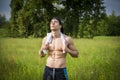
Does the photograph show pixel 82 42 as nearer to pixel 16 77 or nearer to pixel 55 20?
pixel 16 77

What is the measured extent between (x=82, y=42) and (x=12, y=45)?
1017 mm

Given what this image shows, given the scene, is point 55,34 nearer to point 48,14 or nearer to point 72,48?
point 72,48

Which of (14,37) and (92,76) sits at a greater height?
(14,37)

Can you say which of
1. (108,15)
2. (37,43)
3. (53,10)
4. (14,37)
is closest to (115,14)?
(108,15)

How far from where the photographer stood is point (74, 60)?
4309 mm

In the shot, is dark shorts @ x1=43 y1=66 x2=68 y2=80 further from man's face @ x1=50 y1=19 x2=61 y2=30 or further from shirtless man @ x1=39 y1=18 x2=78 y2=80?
man's face @ x1=50 y1=19 x2=61 y2=30

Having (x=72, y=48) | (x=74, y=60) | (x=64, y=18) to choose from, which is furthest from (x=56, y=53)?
(x=74, y=60)

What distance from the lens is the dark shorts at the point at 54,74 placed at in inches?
117

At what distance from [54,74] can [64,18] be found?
1.33 m

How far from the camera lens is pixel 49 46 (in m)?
3.04

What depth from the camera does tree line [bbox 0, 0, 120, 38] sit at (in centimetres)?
423

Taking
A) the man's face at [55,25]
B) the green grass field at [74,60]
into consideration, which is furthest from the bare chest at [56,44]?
the green grass field at [74,60]

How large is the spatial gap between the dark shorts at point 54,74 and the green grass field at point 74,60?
1.25 meters

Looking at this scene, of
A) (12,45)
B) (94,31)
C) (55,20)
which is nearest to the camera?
(55,20)
